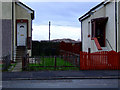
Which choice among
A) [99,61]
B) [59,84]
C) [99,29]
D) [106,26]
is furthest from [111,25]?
[59,84]

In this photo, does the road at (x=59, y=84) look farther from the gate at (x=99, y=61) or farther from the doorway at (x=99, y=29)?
the doorway at (x=99, y=29)

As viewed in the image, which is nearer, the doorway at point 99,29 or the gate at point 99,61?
the gate at point 99,61

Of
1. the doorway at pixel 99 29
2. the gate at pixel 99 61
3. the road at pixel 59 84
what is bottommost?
the road at pixel 59 84

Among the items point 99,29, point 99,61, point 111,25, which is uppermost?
point 111,25

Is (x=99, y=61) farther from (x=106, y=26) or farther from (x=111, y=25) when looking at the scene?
(x=106, y=26)

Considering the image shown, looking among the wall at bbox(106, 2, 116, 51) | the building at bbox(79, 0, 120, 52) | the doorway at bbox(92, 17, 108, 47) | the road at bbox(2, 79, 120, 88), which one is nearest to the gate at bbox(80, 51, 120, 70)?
the building at bbox(79, 0, 120, 52)

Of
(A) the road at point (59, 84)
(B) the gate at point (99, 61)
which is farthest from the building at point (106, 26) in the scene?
(A) the road at point (59, 84)

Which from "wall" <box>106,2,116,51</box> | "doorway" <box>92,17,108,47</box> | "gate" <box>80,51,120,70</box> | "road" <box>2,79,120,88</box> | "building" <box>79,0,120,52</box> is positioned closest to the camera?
"road" <box>2,79,120,88</box>

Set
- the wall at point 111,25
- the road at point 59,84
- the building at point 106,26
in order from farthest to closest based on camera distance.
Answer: the wall at point 111,25, the building at point 106,26, the road at point 59,84

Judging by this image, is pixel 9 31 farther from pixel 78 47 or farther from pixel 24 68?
pixel 78 47

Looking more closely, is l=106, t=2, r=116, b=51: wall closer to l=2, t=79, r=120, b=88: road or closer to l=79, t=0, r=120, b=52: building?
l=79, t=0, r=120, b=52: building

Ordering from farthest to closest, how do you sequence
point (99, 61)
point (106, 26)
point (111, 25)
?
point (106, 26) < point (111, 25) < point (99, 61)

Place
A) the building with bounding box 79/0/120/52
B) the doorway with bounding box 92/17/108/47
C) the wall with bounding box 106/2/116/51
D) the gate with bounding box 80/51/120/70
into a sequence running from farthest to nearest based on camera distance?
the doorway with bounding box 92/17/108/47 → the wall with bounding box 106/2/116/51 → the building with bounding box 79/0/120/52 → the gate with bounding box 80/51/120/70

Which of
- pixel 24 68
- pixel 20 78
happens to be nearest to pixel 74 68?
pixel 24 68
